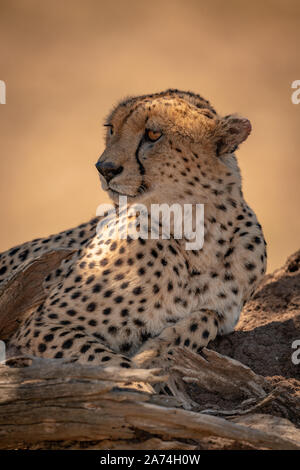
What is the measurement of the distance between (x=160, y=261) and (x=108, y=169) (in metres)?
0.41

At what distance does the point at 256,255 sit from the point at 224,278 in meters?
0.16

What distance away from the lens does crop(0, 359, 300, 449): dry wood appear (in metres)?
1.52

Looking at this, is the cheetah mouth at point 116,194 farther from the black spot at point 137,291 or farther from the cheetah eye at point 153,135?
the black spot at point 137,291

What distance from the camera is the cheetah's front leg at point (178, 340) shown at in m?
2.12

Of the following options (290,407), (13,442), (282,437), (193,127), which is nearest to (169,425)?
(282,437)

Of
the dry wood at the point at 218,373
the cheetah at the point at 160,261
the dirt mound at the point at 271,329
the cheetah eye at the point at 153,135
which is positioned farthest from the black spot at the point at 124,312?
the cheetah eye at the point at 153,135

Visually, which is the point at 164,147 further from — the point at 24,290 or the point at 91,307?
the point at 24,290

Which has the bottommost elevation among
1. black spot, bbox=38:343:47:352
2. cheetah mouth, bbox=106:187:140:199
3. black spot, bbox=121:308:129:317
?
black spot, bbox=38:343:47:352

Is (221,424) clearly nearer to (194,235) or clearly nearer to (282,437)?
(282,437)

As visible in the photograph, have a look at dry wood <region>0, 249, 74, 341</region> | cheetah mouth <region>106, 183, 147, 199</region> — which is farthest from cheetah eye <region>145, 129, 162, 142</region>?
dry wood <region>0, 249, 74, 341</region>

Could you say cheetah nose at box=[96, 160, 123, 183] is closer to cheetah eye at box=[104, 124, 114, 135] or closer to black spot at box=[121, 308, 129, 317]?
cheetah eye at box=[104, 124, 114, 135]

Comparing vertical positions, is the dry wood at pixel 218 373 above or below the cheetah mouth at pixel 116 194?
below

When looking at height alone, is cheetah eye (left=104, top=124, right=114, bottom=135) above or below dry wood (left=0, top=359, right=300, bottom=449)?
above

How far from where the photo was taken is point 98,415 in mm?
1549
